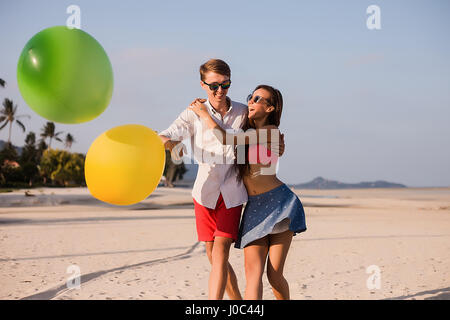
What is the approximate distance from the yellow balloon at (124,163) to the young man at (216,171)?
0.20m

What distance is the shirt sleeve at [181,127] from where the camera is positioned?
3.64 m

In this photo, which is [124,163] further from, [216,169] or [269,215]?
[269,215]

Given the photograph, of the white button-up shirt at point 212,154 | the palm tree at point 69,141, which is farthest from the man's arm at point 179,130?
the palm tree at point 69,141

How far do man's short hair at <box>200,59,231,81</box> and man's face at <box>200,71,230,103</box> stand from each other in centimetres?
3

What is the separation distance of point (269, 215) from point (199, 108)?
104 centimetres

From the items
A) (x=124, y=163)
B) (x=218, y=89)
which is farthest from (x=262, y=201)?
(x=124, y=163)

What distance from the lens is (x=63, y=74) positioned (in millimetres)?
3355

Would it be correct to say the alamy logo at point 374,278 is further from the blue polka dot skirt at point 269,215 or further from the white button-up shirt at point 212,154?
the white button-up shirt at point 212,154

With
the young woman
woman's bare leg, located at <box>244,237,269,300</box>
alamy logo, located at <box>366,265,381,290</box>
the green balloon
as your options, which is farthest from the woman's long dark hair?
alamy logo, located at <box>366,265,381,290</box>

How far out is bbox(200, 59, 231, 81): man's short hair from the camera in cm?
347

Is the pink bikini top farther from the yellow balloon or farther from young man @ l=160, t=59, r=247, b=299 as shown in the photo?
the yellow balloon
